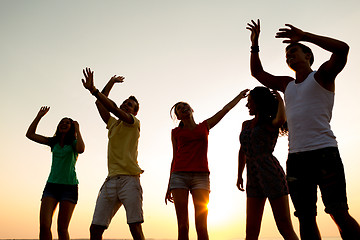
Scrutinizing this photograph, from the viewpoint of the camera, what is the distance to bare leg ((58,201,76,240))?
22.5 feet

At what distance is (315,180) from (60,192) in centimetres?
505

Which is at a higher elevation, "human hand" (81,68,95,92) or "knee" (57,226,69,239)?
"human hand" (81,68,95,92)

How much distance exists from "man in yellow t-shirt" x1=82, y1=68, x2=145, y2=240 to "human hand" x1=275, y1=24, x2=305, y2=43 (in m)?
3.24

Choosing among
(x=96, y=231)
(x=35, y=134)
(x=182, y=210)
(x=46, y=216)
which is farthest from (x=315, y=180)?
(x=35, y=134)

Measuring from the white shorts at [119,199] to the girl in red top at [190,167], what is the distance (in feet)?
2.37

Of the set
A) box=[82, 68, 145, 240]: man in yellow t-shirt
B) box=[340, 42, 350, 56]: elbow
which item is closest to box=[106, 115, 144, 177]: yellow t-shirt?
box=[82, 68, 145, 240]: man in yellow t-shirt

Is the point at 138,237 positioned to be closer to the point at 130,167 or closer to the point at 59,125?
the point at 130,167

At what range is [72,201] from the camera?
7125 mm

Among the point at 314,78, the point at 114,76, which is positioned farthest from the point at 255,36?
the point at 114,76

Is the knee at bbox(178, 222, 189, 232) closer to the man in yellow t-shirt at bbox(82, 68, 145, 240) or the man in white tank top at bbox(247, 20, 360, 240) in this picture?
the man in yellow t-shirt at bbox(82, 68, 145, 240)

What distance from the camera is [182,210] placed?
6.29 m

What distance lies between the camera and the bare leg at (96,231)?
590cm

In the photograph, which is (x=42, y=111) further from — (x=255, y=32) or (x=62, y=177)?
(x=255, y=32)

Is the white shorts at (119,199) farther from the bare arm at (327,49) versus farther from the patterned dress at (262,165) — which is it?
the bare arm at (327,49)
